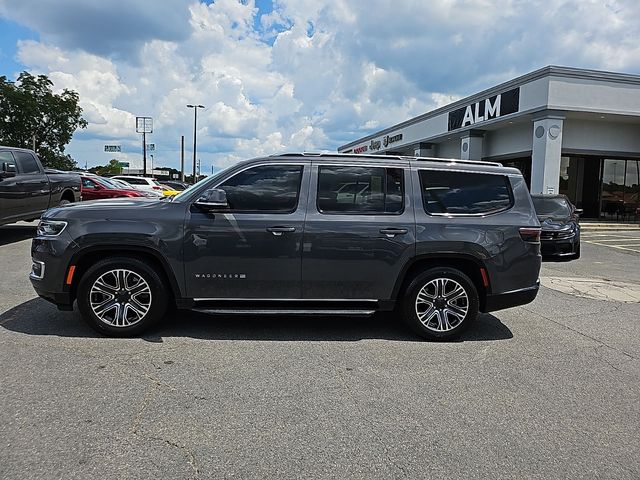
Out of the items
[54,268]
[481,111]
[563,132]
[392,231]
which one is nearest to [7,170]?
[54,268]

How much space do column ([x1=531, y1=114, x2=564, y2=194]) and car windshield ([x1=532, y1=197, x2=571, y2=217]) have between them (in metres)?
6.86

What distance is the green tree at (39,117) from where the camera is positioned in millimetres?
40188

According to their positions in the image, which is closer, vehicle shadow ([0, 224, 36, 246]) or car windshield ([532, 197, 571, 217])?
vehicle shadow ([0, 224, 36, 246])

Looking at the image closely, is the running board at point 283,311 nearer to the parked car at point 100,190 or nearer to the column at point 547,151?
the parked car at point 100,190

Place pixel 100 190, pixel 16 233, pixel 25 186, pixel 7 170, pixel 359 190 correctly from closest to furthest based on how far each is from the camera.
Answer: pixel 359 190 → pixel 7 170 → pixel 25 186 → pixel 16 233 → pixel 100 190

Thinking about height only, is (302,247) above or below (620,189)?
below

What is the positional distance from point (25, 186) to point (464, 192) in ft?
30.7

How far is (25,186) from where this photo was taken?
10695 millimetres

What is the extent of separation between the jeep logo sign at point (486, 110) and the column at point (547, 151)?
1.42m

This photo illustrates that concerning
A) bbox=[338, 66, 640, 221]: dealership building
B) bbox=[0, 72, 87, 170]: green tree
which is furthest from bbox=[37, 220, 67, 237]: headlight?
bbox=[0, 72, 87, 170]: green tree

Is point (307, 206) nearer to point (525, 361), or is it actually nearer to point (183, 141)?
point (525, 361)

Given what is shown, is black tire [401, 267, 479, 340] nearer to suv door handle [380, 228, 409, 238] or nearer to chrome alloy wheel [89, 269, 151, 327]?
suv door handle [380, 228, 409, 238]

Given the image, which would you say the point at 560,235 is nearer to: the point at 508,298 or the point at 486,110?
the point at 508,298

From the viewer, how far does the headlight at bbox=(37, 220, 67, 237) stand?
5072mm
